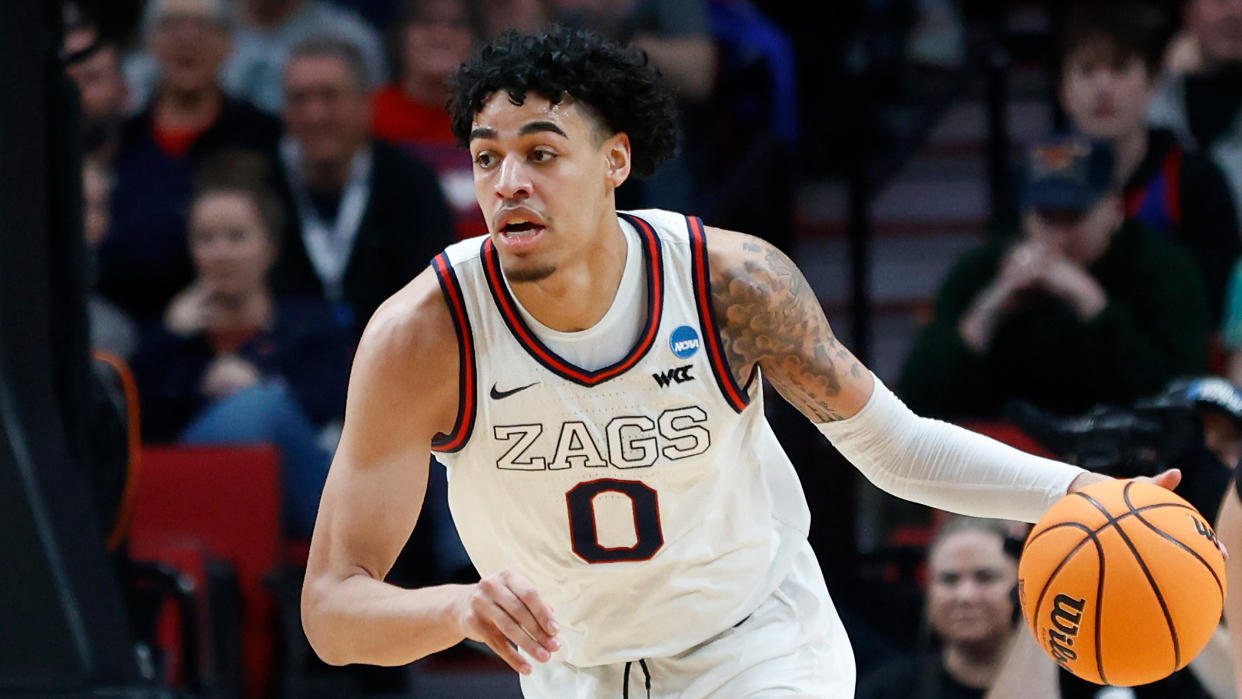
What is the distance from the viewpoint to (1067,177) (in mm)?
5773

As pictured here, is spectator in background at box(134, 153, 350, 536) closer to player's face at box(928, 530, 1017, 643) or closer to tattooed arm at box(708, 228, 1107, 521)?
player's face at box(928, 530, 1017, 643)

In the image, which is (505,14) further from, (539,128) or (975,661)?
(539,128)

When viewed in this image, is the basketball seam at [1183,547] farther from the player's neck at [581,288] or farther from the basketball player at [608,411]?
the player's neck at [581,288]

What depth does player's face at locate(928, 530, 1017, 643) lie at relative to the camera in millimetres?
4801

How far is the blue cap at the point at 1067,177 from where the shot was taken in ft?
18.9

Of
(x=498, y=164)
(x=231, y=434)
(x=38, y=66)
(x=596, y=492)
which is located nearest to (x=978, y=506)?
(x=596, y=492)

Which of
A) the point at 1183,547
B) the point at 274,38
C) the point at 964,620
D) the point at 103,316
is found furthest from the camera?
the point at 274,38

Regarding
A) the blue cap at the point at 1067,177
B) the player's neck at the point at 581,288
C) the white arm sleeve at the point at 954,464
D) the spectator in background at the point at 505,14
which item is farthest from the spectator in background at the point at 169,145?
the white arm sleeve at the point at 954,464

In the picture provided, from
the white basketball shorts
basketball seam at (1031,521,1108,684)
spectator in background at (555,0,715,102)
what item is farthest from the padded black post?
spectator in background at (555,0,715,102)

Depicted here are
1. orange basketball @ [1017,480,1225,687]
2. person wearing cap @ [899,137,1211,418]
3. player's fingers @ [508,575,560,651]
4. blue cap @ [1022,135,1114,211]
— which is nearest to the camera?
player's fingers @ [508,575,560,651]

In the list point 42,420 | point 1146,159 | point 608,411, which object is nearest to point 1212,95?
point 1146,159

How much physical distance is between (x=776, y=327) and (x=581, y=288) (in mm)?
381

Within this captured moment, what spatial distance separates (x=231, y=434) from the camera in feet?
18.3

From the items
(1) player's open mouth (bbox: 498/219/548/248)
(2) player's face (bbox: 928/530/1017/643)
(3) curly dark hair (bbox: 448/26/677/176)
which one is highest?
(3) curly dark hair (bbox: 448/26/677/176)
